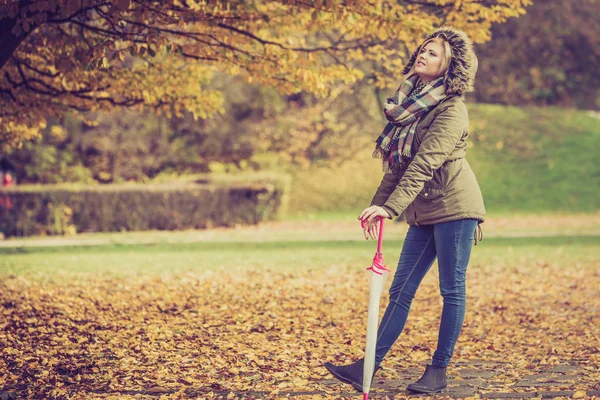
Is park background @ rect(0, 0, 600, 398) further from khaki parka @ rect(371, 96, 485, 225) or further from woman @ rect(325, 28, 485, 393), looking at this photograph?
khaki parka @ rect(371, 96, 485, 225)

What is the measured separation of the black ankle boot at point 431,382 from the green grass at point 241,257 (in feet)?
21.4

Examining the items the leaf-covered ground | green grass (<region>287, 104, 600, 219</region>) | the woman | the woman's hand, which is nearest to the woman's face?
the woman

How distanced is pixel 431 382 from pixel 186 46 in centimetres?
456

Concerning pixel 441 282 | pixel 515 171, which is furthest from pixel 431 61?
pixel 515 171

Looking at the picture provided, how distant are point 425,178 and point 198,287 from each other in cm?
553

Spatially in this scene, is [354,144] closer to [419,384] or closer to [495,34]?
[495,34]

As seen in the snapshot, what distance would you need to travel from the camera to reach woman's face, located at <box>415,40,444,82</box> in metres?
3.98

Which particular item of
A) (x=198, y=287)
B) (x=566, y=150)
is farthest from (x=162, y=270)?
(x=566, y=150)

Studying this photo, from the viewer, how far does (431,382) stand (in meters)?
4.18

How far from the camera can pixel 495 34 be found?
3052 cm

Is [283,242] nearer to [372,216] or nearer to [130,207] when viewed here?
[130,207]

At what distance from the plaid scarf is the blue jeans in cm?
45

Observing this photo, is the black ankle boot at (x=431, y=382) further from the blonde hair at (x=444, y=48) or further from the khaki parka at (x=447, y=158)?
the blonde hair at (x=444, y=48)

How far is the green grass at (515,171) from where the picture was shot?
23656 millimetres
